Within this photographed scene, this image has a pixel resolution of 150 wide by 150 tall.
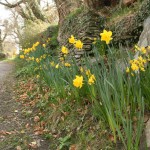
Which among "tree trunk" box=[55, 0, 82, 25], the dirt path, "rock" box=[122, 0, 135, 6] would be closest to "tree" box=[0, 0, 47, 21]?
"tree trunk" box=[55, 0, 82, 25]

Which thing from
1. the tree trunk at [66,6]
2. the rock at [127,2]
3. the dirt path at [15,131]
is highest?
the tree trunk at [66,6]

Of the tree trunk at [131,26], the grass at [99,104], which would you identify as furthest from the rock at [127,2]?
the grass at [99,104]

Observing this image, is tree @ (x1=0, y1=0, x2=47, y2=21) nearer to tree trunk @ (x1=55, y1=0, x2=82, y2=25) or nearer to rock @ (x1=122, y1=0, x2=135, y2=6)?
tree trunk @ (x1=55, y1=0, x2=82, y2=25)

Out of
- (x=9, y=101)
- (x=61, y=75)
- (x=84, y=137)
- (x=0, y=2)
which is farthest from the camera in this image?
(x=0, y=2)

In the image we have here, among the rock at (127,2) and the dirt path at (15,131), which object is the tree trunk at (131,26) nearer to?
the rock at (127,2)

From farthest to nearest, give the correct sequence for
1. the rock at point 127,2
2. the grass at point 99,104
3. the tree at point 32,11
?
the tree at point 32,11 → the rock at point 127,2 → the grass at point 99,104

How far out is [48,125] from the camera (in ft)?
10.8

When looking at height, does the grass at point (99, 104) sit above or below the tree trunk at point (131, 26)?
below

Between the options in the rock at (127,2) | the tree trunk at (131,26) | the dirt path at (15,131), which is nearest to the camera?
the dirt path at (15,131)

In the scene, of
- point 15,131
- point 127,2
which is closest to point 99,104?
point 15,131

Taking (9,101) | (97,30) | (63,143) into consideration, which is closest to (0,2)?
(97,30)

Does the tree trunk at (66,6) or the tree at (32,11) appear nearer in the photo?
the tree trunk at (66,6)

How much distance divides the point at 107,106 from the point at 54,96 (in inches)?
70.3

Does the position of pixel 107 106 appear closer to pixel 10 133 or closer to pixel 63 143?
pixel 63 143
